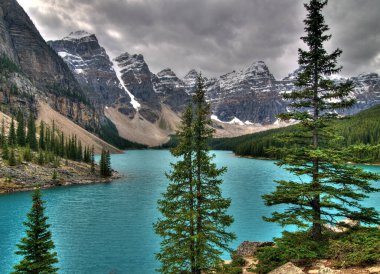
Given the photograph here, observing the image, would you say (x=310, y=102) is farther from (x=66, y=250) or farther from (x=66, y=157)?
(x=66, y=157)

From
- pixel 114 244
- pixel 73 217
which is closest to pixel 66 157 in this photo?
pixel 73 217

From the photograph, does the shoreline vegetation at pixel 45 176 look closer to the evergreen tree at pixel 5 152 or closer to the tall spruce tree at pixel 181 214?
the evergreen tree at pixel 5 152

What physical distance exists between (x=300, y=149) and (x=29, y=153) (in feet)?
322

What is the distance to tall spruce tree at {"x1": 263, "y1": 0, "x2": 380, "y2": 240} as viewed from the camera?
1872 centimetres

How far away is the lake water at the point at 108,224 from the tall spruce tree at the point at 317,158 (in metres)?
21.4

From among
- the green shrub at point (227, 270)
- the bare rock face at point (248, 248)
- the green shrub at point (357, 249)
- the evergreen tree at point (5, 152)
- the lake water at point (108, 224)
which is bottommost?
the lake water at point (108, 224)

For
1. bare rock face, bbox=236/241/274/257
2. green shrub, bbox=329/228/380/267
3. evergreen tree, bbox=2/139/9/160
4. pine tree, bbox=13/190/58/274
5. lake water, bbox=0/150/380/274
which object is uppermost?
evergreen tree, bbox=2/139/9/160

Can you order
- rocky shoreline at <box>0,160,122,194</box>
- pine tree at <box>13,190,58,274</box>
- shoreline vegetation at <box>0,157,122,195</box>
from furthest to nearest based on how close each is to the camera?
rocky shoreline at <box>0,160,122,194</box>, shoreline vegetation at <box>0,157,122,195</box>, pine tree at <box>13,190,58,274</box>

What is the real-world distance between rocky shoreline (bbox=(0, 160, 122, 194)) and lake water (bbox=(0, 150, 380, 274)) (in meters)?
6.47

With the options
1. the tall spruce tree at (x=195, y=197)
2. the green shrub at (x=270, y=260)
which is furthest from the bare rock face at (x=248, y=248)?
the green shrub at (x=270, y=260)

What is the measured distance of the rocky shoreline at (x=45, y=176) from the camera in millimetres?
84731

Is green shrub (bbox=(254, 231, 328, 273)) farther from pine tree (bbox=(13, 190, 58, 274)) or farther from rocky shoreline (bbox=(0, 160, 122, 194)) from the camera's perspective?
rocky shoreline (bbox=(0, 160, 122, 194))

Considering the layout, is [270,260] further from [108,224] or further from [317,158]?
[108,224]

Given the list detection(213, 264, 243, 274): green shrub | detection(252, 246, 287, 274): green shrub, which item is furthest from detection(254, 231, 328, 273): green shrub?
detection(213, 264, 243, 274): green shrub
